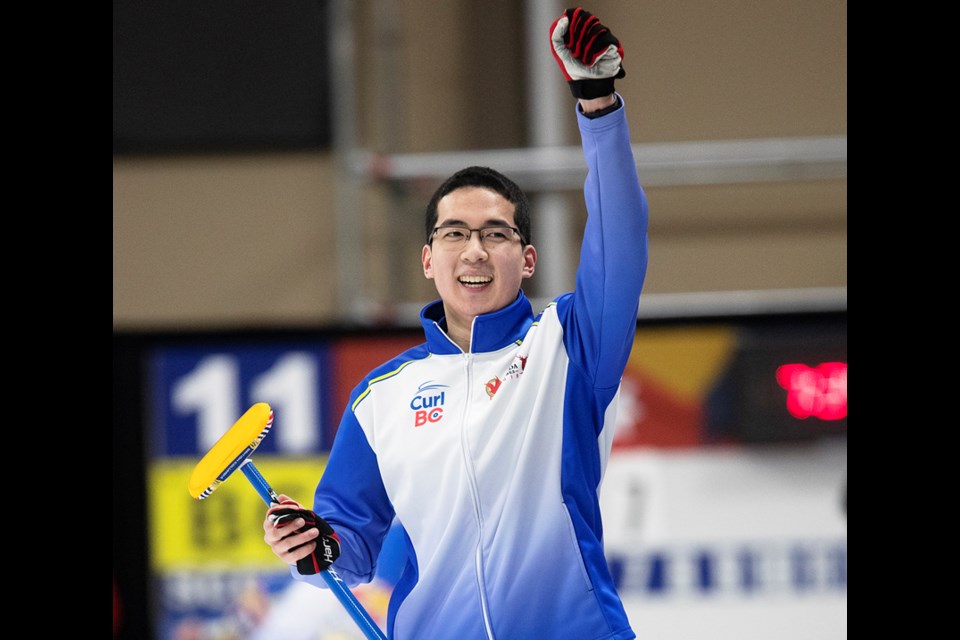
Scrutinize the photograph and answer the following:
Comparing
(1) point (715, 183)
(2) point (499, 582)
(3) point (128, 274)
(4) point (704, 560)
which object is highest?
(1) point (715, 183)

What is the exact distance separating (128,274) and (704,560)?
2977mm

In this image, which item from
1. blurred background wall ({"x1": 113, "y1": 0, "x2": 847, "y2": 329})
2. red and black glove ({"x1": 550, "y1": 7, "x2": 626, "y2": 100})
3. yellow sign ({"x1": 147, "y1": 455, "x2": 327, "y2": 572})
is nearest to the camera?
red and black glove ({"x1": 550, "y1": 7, "x2": 626, "y2": 100})

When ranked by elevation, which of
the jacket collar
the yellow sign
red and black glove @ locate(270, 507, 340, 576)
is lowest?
the yellow sign

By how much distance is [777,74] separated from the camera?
5.57 m

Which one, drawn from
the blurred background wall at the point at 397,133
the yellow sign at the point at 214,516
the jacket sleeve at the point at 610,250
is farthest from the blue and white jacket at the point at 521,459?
the blurred background wall at the point at 397,133

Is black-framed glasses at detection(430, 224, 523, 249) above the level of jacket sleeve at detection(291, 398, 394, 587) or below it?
above

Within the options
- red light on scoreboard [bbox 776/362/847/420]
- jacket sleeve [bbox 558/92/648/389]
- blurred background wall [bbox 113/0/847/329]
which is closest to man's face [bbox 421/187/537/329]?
jacket sleeve [bbox 558/92/648/389]

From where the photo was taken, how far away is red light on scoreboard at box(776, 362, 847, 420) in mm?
4273

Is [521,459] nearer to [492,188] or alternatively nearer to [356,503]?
[356,503]

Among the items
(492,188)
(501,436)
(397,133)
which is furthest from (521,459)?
(397,133)

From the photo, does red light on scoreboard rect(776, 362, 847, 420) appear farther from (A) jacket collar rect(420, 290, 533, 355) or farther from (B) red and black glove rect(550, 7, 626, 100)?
(B) red and black glove rect(550, 7, 626, 100)

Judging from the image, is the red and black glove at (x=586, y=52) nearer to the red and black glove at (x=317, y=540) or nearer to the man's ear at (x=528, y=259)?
the man's ear at (x=528, y=259)
